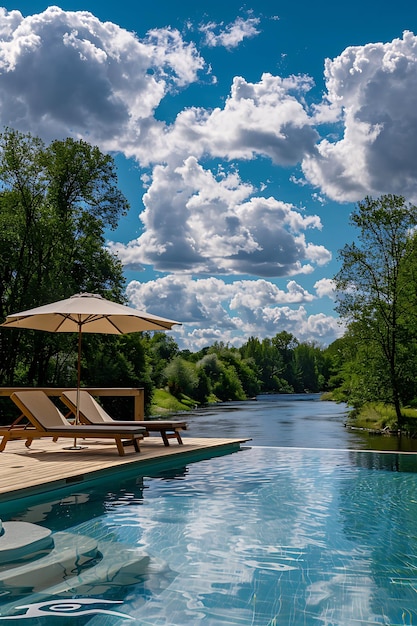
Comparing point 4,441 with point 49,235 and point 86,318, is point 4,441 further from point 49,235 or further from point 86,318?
point 49,235

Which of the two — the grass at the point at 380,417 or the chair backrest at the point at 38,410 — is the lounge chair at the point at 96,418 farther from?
the grass at the point at 380,417

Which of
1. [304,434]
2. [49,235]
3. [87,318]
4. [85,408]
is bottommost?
[304,434]

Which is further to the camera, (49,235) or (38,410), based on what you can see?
(49,235)

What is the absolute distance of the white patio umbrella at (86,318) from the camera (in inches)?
351

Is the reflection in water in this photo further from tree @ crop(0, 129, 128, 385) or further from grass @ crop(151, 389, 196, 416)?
grass @ crop(151, 389, 196, 416)

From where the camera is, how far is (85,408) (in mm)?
9797

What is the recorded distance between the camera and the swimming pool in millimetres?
3639

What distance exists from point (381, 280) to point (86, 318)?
56.7ft

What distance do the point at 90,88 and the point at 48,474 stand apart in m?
12.9

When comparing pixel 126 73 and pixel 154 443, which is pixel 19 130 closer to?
pixel 126 73

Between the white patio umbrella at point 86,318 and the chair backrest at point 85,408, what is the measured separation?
0.61 feet

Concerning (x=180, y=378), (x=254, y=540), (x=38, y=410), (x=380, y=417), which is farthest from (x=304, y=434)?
(x=180, y=378)

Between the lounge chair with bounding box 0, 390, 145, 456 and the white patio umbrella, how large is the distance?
24.6 inches

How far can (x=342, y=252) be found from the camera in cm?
2536
